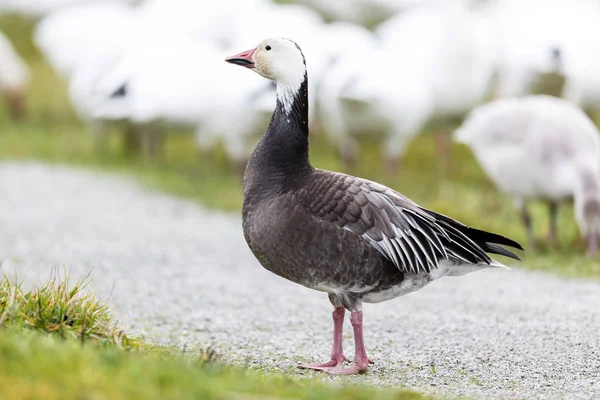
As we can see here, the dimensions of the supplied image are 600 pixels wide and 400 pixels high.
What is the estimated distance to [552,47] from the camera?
12.8 m

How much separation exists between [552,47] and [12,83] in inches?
418

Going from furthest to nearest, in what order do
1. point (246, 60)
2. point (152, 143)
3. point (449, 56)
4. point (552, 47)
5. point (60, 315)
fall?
1. point (152, 143)
2. point (449, 56)
3. point (552, 47)
4. point (246, 60)
5. point (60, 315)

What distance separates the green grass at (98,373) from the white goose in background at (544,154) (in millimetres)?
4984

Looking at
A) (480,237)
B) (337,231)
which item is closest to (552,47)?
(480,237)

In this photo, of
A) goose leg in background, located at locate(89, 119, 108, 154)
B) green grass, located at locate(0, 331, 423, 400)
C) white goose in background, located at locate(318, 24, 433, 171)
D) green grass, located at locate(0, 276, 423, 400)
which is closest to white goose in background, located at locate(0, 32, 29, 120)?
goose leg in background, located at locate(89, 119, 108, 154)

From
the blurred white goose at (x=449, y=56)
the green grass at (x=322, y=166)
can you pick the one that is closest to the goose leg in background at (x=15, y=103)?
the green grass at (x=322, y=166)

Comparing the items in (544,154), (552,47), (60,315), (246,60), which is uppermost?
(552,47)

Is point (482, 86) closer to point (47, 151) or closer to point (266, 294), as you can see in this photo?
point (47, 151)

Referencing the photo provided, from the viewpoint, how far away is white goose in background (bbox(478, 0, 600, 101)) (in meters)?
13.0

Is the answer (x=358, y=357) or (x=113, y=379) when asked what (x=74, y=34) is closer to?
(x=358, y=357)

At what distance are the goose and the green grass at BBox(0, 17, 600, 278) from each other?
346 centimetres

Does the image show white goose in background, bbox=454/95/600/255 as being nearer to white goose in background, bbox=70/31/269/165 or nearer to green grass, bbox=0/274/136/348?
white goose in background, bbox=70/31/269/165

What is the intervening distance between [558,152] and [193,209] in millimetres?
4301

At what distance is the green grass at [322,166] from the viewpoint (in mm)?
10102
